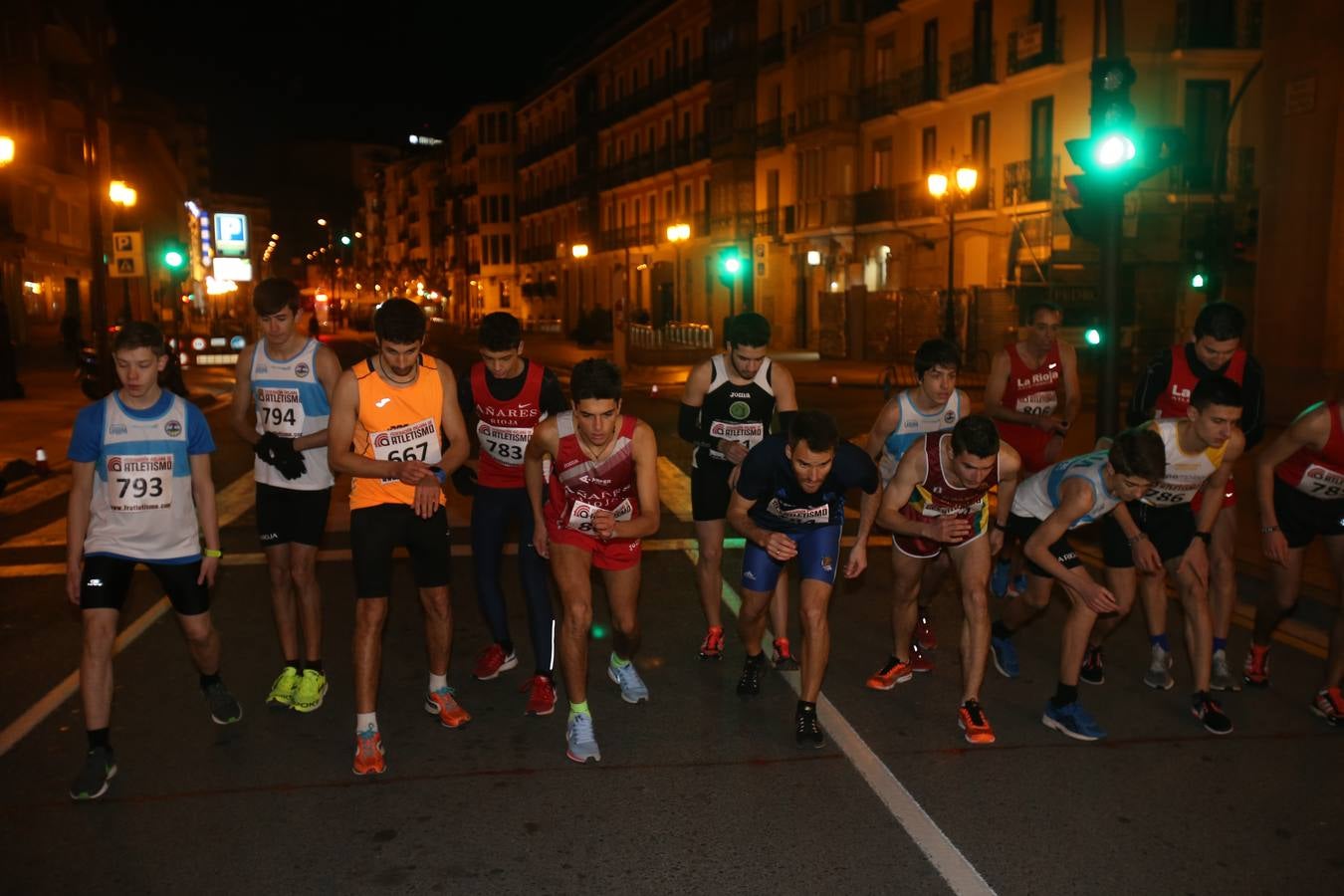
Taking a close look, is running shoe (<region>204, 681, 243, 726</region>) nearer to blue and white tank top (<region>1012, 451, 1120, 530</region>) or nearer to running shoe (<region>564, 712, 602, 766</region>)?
running shoe (<region>564, 712, 602, 766</region>)

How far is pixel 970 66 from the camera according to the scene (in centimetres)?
3391

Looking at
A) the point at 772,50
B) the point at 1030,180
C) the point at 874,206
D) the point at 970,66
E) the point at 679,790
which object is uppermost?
the point at 772,50

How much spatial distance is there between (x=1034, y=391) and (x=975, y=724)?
3.04 metres

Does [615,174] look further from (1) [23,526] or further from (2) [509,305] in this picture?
(1) [23,526]

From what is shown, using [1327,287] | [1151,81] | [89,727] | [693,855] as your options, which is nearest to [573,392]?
[693,855]

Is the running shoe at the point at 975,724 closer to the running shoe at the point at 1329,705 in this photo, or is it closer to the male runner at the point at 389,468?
the running shoe at the point at 1329,705

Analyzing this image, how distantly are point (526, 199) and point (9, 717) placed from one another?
81.3 m

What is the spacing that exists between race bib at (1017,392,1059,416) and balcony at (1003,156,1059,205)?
994 inches

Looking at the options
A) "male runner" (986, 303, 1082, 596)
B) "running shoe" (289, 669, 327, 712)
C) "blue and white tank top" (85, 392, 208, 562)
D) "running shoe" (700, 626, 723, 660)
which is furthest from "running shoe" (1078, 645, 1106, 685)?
"blue and white tank top" (85, 392, 208, 562)

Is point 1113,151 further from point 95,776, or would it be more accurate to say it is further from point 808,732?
point 95,776

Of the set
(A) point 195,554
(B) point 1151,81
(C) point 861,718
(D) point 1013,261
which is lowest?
(C) point 861,718

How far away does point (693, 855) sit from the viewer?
427 centimetres

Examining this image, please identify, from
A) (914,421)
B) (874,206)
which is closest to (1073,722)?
(914,421)

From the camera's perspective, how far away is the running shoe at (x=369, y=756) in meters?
5.04
